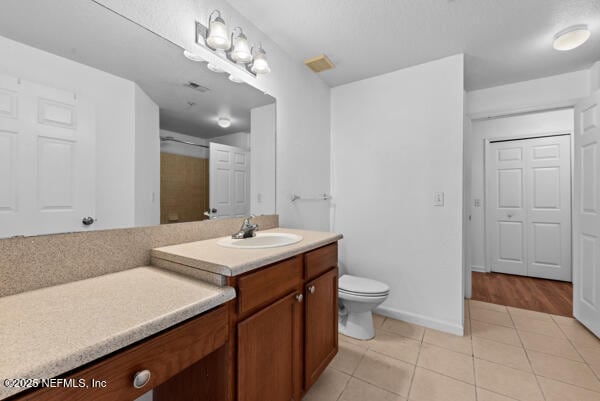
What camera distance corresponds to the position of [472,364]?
1.66 m

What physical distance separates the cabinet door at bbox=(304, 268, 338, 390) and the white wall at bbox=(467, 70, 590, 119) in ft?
8.02

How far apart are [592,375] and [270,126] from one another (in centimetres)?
259

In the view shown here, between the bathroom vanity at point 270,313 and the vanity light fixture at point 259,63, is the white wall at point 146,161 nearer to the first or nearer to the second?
the bathroom vanity at point 270,313

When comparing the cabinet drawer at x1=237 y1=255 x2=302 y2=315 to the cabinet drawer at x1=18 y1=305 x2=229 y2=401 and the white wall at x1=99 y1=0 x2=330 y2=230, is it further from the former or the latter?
the white wall at x1=99 y1=0 x2=330 y2=230

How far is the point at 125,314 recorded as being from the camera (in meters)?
0.64

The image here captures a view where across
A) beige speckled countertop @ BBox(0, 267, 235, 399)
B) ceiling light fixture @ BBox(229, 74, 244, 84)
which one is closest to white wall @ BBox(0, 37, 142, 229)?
beige speckled countertop @ BBox(0, 267, 235, 399)

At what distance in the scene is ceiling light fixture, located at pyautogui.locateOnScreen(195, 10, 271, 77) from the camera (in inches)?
51.7

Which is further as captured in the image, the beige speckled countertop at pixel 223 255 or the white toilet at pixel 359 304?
the white toilet at pixel 359 304

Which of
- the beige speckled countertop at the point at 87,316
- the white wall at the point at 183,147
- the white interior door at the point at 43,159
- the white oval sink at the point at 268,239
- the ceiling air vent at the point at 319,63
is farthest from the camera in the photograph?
the ceiling air vent at the point at 319,63

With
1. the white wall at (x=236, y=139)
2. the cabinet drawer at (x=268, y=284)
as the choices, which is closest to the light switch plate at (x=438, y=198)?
the cabinet drawer at (x=268, y=284)

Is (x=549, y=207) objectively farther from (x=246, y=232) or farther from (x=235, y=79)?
(x=235, y=79)

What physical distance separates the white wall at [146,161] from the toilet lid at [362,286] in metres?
1.42

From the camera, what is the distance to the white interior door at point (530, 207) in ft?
10.5

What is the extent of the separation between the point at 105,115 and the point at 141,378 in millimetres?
927
